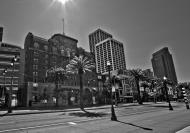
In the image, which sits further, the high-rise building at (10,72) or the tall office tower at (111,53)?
the tall office tower at (111,53)

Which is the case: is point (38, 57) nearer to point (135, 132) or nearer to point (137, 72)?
point (137, 72)

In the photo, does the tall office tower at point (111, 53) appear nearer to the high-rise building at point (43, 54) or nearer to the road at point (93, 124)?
the high-rise building at point (43, 54)

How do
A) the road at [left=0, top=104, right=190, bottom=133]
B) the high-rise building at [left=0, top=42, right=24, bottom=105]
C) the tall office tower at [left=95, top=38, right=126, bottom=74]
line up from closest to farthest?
1. the road at [left=0, top=104, right=190, bottom=133]
2. the high-rise building at [left=0, top=42, right=24, bottom=105]
3. the tall office tower at [left=95, top=38, right=126, bottom=74]

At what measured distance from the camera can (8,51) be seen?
8612cm

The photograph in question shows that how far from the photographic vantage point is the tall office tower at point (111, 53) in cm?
13638

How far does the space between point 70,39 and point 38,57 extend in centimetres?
2301

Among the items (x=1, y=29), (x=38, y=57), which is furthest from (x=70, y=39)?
(x=1, y=29)

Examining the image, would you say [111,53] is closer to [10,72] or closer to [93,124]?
[10,72]

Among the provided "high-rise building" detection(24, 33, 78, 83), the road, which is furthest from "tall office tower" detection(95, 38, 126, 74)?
the road

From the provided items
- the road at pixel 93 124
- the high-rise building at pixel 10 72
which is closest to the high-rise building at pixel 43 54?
the high-rise building at pixel 10 72

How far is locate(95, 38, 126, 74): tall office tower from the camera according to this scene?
447 feet

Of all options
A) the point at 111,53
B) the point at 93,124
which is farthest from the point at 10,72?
the point at 111,53

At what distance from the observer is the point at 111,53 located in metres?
136

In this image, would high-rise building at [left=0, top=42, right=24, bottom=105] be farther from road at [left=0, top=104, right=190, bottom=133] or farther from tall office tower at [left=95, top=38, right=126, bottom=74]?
tall office tower at [left=95, top=38, right=126, bottom=74]
